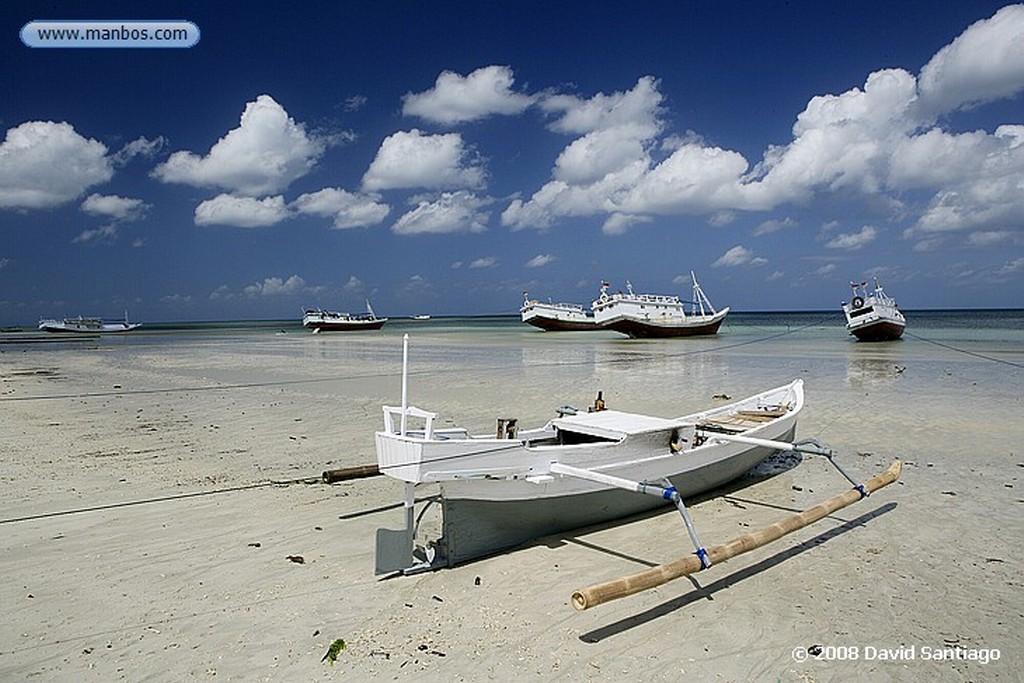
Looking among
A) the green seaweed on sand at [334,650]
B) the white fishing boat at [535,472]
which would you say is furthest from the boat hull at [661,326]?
the green seaweed on sand at [334,650]

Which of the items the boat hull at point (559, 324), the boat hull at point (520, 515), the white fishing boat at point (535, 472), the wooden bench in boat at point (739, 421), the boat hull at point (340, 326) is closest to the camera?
the white fishing boat at point (535, 472)

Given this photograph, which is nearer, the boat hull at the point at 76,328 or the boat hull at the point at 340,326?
the boat hull at the point at 340,326

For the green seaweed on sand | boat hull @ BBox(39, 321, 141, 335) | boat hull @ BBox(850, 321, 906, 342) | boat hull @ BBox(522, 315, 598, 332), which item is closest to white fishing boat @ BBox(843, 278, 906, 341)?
boat hull @ BBox(850, 321, 906, 342)

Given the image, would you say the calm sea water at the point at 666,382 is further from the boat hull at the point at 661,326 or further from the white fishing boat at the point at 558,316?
the white fishing boat at the point at 558,316

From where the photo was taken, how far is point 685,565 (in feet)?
16.6

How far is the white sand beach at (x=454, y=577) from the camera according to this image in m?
4.59

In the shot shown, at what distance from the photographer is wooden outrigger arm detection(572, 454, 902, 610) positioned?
4574 mm

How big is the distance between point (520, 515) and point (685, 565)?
1868 mm

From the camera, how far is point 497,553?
6.36 meters

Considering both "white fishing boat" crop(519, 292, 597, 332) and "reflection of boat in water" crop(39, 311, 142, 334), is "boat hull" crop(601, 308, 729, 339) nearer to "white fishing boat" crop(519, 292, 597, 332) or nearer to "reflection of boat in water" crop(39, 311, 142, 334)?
"white fishing boat" crop(519, 292, 597, 332)

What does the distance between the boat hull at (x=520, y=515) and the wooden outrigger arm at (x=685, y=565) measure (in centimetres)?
132

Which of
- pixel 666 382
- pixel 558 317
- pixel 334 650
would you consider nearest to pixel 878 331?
pixel 666 382

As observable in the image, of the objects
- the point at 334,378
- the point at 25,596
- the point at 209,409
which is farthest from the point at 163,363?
the point at 25,596

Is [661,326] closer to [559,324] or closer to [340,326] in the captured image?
[559,324]
